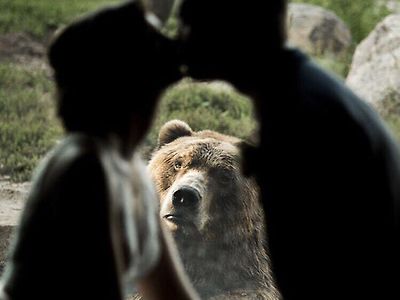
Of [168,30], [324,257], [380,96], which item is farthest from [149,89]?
[168,30]

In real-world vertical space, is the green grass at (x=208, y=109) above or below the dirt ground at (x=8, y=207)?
below

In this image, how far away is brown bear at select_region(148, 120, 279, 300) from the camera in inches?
215

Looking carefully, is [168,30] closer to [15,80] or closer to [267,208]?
[15,80]

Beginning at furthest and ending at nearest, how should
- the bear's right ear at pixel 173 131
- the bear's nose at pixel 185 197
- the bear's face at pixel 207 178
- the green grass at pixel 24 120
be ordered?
the green grass at pixel 24 120, the bear's right ear at pixel 173 131, the bear's face at pixel 207 178, the bear's nose at pixel 185 197

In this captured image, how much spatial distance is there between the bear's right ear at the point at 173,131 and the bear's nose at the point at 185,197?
2.00ft

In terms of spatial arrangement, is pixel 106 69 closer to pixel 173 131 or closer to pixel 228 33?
pixel 228 33

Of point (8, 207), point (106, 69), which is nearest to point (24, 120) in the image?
point (8, 207)

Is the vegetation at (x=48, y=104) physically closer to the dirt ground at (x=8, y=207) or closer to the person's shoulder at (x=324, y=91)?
the dirt ground at (x=8, y=207)

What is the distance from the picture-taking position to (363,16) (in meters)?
11.7

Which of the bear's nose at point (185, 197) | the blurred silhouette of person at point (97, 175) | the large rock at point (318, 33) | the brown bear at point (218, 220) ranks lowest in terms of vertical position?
the large rock at point (318, 33)

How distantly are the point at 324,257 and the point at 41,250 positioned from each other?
0.61m

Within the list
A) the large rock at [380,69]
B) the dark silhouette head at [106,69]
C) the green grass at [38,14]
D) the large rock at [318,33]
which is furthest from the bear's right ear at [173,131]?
→ the green grass at [38,14]

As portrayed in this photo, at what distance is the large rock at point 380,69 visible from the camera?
8266mm

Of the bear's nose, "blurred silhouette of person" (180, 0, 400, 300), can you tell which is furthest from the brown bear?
"blurred silhouette of person" (180, 0, 400, 300)
